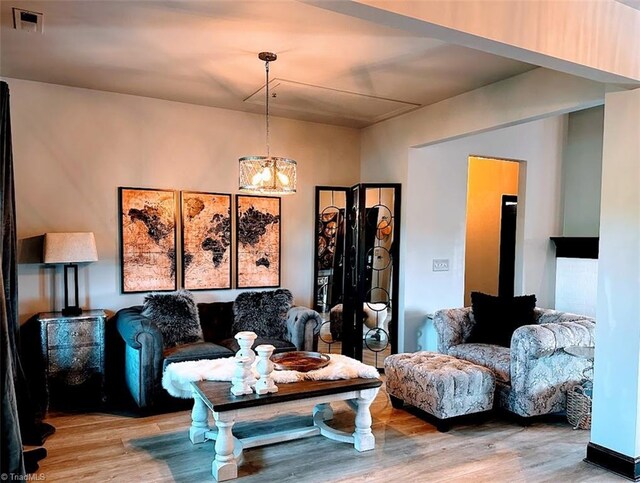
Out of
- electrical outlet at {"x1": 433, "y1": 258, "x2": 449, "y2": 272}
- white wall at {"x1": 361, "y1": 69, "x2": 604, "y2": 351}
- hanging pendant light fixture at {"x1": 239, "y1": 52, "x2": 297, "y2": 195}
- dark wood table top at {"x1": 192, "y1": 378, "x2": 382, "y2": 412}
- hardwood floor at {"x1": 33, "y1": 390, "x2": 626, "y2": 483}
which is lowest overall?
hardwood floor at {"x1": 33, "y1": 390, "x2": 626, "y2": 483}

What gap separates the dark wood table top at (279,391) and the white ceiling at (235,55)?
2.27 metres

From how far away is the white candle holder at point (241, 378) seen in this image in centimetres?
287

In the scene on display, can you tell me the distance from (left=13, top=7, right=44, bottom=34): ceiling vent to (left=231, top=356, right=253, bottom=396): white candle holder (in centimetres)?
239

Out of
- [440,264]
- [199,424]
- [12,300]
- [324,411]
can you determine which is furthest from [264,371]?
[440,264]

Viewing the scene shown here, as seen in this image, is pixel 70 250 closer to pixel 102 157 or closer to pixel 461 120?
pixel 102 157

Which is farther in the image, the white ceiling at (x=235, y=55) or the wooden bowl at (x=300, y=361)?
the wooden bowl at (x=300, y=361)

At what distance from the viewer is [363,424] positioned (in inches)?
124

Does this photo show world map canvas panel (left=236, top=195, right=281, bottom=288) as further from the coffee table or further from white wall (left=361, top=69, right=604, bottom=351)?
the coffee table

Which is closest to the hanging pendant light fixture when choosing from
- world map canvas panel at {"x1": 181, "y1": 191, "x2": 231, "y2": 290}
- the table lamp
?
world map canvas panel at {"x1": 181, "y1": 191, "x2": 231, "y2": 290}

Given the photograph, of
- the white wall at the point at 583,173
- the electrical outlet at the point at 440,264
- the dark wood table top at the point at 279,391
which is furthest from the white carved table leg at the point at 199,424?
the white wall at the point at 583,173

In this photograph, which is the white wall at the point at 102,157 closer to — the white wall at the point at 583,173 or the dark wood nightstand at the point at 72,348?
the dark wood nightstand at the point at 72,348

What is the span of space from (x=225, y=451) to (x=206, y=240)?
97.0 inches

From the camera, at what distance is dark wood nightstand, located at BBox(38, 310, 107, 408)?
3760mm

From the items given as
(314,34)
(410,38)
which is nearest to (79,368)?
(314,34)
